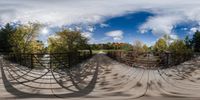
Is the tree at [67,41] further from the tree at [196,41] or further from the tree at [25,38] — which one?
the tree at [196,41]

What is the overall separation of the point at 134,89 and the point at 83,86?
5.06ft

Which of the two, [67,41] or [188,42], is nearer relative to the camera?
[67,41]

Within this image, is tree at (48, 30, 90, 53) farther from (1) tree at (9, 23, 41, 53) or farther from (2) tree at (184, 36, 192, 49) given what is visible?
(2) tree at (184, 36, 192, 49)

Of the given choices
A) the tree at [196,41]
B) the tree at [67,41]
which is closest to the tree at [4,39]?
the tree at [67,41]

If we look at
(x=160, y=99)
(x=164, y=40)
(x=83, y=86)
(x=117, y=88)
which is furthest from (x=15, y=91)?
(x=164, y=40)

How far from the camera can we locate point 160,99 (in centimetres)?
736

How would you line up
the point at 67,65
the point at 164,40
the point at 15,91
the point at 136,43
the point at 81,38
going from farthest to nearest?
1. the point at 136,43
2. the point at 164,40
3. the point at 81,38
4. the point at 67,65
5. the point at 15,91

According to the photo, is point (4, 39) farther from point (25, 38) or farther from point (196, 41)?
point (196, 41)

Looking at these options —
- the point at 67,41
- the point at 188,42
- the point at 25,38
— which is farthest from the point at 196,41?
the point at 25,38

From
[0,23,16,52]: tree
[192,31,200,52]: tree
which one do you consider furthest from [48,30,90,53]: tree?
[192,31,200,52]: tree

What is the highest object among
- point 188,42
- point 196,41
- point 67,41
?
point 196,41

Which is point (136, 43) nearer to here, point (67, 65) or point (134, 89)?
point (67, 65)

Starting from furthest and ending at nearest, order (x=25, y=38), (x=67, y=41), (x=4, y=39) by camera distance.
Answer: (x=4, y=39) → (x=25, y=38) → (x=67, y=41)

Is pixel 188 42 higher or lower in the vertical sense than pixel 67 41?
higher
